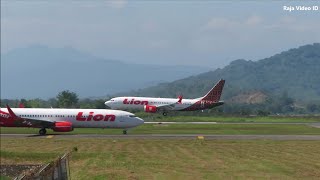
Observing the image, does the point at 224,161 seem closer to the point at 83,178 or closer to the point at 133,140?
the point at 83,178

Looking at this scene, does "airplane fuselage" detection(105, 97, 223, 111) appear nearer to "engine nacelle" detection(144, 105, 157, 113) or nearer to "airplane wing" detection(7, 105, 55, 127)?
"engine nacelle" detection(144, 105, 157, 113)

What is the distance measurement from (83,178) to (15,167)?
596 inches

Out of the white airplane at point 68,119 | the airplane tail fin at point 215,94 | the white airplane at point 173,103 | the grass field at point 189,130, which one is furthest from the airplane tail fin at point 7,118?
the airplane tail fin at point 215,94

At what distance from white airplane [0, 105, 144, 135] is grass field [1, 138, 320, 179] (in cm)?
1319

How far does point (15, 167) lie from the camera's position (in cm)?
4634

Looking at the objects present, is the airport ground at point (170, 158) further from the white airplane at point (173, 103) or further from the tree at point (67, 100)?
the tree at point (67, 100)

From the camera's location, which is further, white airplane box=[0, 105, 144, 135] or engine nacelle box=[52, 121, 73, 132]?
white airplane box=[0, 105, 144, 135]

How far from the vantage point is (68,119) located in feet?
265

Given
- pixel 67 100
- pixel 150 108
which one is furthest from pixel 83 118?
pixel 67 100

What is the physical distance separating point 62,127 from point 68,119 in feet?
6.13

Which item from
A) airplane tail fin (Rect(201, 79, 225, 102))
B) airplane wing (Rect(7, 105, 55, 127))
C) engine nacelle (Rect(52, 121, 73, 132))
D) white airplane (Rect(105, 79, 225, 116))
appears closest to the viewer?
engine nacelle (Rect(52, 121, 73, 132))

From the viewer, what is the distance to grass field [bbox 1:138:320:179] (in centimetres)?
3416

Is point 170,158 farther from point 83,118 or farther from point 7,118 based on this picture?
point 7,118

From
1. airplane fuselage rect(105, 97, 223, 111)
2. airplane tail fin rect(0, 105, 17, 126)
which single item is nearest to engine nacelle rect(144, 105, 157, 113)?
airplane fuselage rect(105, 97, 223, 111)
